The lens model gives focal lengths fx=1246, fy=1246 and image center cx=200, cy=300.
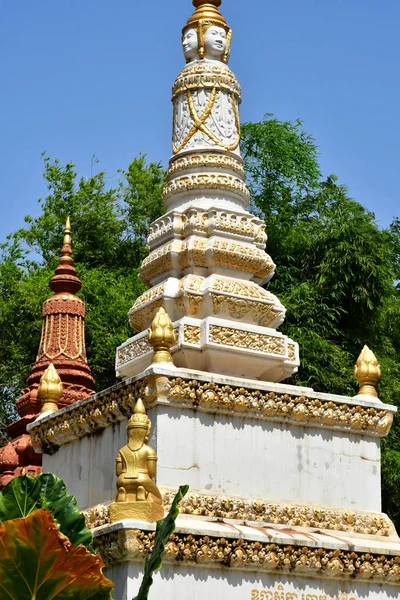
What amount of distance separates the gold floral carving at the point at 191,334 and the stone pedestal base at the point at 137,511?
2.32 m

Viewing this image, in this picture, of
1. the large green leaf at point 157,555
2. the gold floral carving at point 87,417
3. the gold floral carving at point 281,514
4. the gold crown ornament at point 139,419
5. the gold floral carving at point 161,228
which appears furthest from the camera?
the gold floral carving at point 161,228

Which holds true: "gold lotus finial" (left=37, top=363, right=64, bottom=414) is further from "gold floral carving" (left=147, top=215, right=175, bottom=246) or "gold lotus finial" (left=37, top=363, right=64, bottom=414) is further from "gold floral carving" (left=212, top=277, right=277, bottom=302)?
"gold floral carving" (left=212, top=277, right=277, bottom=302)

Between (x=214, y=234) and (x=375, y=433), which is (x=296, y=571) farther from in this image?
(x=214, y=234)

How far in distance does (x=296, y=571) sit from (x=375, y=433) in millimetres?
1922

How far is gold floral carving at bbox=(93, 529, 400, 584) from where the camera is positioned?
11.1m

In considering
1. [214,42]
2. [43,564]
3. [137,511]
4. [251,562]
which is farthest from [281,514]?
[214,42]

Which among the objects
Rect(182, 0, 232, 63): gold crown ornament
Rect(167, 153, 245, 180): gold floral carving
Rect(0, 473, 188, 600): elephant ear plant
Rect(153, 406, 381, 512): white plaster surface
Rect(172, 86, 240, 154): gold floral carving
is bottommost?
Rect(0, 473, 188, 600): elephant ear plant

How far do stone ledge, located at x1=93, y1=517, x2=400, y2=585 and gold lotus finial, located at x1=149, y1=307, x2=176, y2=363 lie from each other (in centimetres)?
160

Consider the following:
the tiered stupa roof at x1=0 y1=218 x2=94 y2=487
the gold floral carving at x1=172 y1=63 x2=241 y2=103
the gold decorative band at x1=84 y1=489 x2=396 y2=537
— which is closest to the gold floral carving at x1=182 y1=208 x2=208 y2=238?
the gold floral carving at x1=172 y1=63 x2=241 y2=103

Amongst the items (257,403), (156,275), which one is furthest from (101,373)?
(257,403)

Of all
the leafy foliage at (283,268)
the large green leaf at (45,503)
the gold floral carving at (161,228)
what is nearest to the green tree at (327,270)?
the leafy foliage at (283,268)

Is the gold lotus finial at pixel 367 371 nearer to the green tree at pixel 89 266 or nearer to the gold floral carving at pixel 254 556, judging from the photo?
the gold floral carving at pixel 254 556

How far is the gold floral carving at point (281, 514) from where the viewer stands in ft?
38.5

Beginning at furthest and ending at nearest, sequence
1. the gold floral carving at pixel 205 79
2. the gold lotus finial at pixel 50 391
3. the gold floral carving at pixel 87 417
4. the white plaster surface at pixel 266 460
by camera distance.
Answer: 1. the gold floral carving at pixel 205 79
2. the gold lotus finial at pixel 50 391
3. the gold floral carving at pixel 87 417
4. the white plaster surface at pixel 266 460
